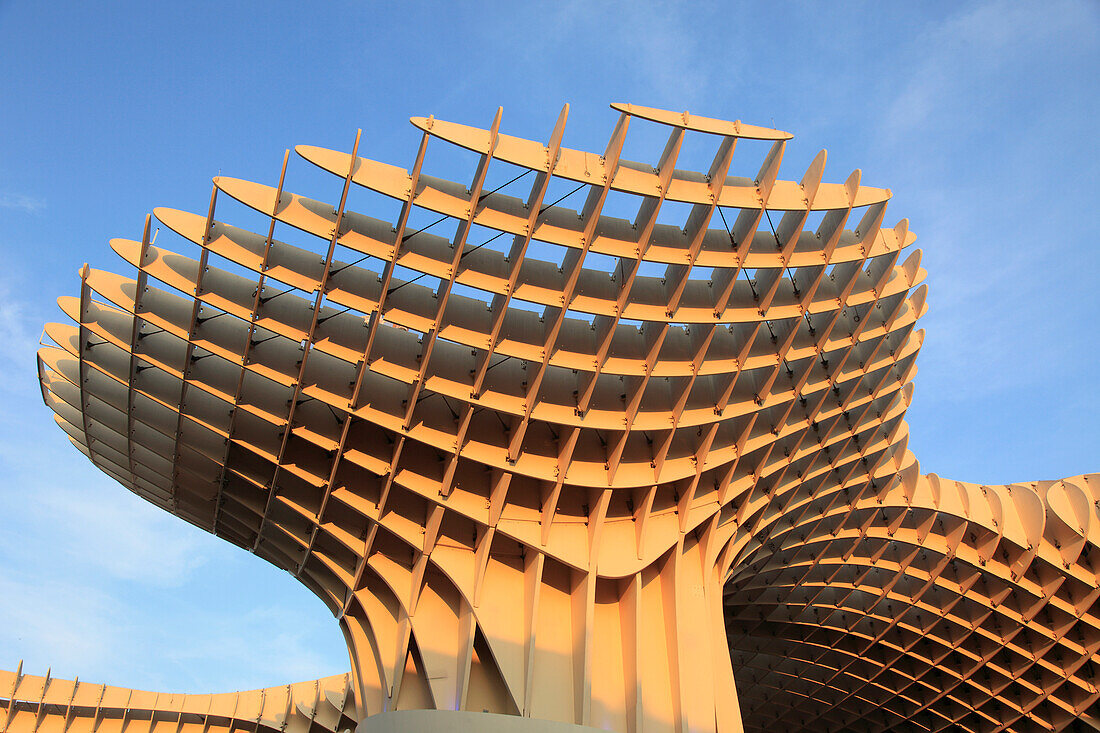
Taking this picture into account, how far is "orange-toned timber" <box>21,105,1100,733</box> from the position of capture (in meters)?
27.8

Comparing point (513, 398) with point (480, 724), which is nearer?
point (480, 724)

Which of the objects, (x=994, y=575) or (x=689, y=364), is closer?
(x=689, y=364)

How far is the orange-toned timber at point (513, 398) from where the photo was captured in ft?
91.2

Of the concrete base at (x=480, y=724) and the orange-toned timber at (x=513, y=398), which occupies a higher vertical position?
the orange-toned timber at (x=513, y=398)

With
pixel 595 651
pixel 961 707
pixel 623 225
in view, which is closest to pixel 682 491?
pixel 595 651

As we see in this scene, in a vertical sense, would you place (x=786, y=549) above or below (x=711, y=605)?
above

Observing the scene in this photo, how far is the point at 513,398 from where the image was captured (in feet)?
102

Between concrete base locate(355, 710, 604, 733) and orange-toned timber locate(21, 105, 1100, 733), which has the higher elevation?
orange-toned timber locate(21, 105, 1100, 733)

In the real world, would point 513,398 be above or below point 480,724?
above

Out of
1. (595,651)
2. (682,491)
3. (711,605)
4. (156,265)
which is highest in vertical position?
(156,265)

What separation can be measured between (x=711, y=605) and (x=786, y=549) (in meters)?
11.9

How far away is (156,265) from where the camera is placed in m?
27.8

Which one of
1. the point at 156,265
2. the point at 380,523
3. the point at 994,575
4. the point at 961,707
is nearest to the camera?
the point at 156,265

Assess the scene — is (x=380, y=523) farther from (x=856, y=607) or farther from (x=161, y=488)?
(x=856, y=607)
